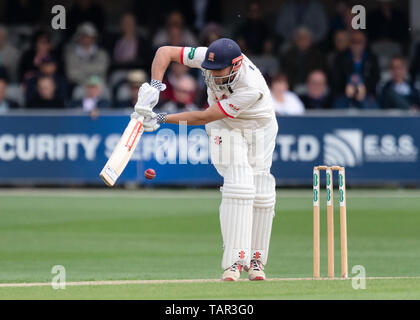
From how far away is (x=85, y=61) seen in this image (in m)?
22.0

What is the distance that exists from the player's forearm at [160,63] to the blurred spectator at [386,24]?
13.6 metres

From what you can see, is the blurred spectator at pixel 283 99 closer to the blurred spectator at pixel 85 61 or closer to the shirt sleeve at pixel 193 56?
the blurred spectator at pixel 85 61

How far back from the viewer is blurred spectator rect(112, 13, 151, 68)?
2212 centimetres

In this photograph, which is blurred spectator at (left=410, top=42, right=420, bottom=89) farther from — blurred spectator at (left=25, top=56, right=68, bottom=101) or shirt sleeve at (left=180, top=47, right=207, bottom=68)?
shirt sleeve at (left=180, top=47, right=207, bottom=68)

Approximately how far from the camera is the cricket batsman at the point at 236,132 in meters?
9.50

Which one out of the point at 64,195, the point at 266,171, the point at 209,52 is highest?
the point at 64,195

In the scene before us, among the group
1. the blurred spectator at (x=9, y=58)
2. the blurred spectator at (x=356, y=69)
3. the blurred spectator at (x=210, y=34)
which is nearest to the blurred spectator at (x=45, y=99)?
the blurred spectator at (x=9, y=58)

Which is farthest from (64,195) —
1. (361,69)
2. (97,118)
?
(361,69)

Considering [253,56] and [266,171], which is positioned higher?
[253,56]

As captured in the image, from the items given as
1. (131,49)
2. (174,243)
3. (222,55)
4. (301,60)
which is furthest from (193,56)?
(131,49)

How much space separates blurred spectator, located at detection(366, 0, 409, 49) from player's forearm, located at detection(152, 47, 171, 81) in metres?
13.6

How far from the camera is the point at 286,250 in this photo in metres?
13.0

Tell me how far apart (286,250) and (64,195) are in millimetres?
6912
